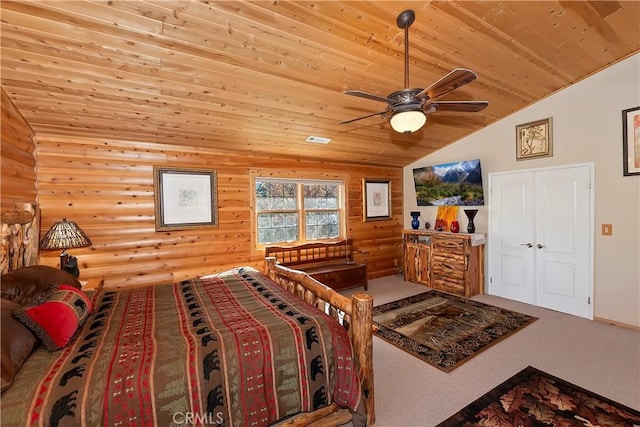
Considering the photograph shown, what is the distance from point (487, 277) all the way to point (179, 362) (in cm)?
500

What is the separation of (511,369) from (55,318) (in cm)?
359

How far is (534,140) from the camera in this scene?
14.0 feet

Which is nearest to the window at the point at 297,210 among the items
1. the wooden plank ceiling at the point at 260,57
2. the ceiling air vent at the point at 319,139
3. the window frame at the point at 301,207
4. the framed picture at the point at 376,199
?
the window frame at the point at 301,207

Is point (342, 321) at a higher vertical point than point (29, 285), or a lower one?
lower

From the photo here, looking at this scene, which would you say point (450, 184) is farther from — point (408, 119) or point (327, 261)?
point (408, 119)

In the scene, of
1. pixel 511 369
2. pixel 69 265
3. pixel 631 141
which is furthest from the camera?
pixel 631 141

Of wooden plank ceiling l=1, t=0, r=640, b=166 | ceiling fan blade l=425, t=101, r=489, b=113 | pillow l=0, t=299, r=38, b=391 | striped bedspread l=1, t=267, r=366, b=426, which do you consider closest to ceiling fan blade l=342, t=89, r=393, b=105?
ceiling fan blade l=425, t=101, r=489, b=113

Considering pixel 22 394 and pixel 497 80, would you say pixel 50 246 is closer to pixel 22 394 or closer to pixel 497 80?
pixel 22 394

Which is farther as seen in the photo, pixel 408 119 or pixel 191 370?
pixel 408 119

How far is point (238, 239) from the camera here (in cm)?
446

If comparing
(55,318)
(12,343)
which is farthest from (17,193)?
(12,343)

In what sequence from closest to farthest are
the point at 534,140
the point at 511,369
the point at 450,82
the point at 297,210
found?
1. the point at 450,82
2. the point at 511,369
3. the point at 534,140
4. the point at 297,210

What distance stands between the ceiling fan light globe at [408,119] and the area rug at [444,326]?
2254 mm

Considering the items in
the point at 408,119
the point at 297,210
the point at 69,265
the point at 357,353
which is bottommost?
the point at 357,353
